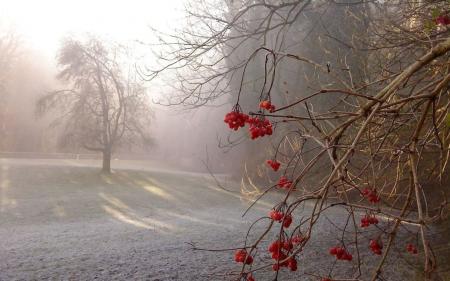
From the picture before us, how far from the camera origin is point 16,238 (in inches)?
344

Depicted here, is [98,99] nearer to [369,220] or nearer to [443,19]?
[443,19]

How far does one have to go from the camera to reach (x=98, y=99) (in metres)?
20.6

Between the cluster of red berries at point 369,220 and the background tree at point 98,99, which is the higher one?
the background tree at point 98,99

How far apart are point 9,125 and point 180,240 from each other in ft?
91.4

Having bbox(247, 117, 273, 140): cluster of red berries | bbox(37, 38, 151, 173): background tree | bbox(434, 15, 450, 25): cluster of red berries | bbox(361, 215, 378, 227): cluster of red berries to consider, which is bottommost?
bbox(361, 215, 378, 227): cluster of red berries

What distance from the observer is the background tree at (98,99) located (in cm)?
2020

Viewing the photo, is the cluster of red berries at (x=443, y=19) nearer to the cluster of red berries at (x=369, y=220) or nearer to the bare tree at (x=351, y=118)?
the bare tree at (x=351, y=118)

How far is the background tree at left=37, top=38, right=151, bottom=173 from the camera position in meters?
20.2

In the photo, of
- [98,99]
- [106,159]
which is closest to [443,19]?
[98,99]

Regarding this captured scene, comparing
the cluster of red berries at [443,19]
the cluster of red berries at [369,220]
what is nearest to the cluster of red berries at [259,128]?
the cluster of red berries at [369,220]

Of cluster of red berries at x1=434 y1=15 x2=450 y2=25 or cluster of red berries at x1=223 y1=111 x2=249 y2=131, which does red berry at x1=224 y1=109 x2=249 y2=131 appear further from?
cluster of red berries at x1=434 y1=15 x2=450 y2=25

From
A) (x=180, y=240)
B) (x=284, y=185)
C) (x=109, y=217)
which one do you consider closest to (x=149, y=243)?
(x=180, y=240)

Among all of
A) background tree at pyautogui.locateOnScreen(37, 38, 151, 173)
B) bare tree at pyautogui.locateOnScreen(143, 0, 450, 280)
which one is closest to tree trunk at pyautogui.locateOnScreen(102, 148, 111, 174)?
background tree at pyautogui.locateOnScreen(37, 38, 151, 173)

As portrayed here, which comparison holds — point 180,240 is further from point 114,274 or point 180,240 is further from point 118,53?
point 118,53
